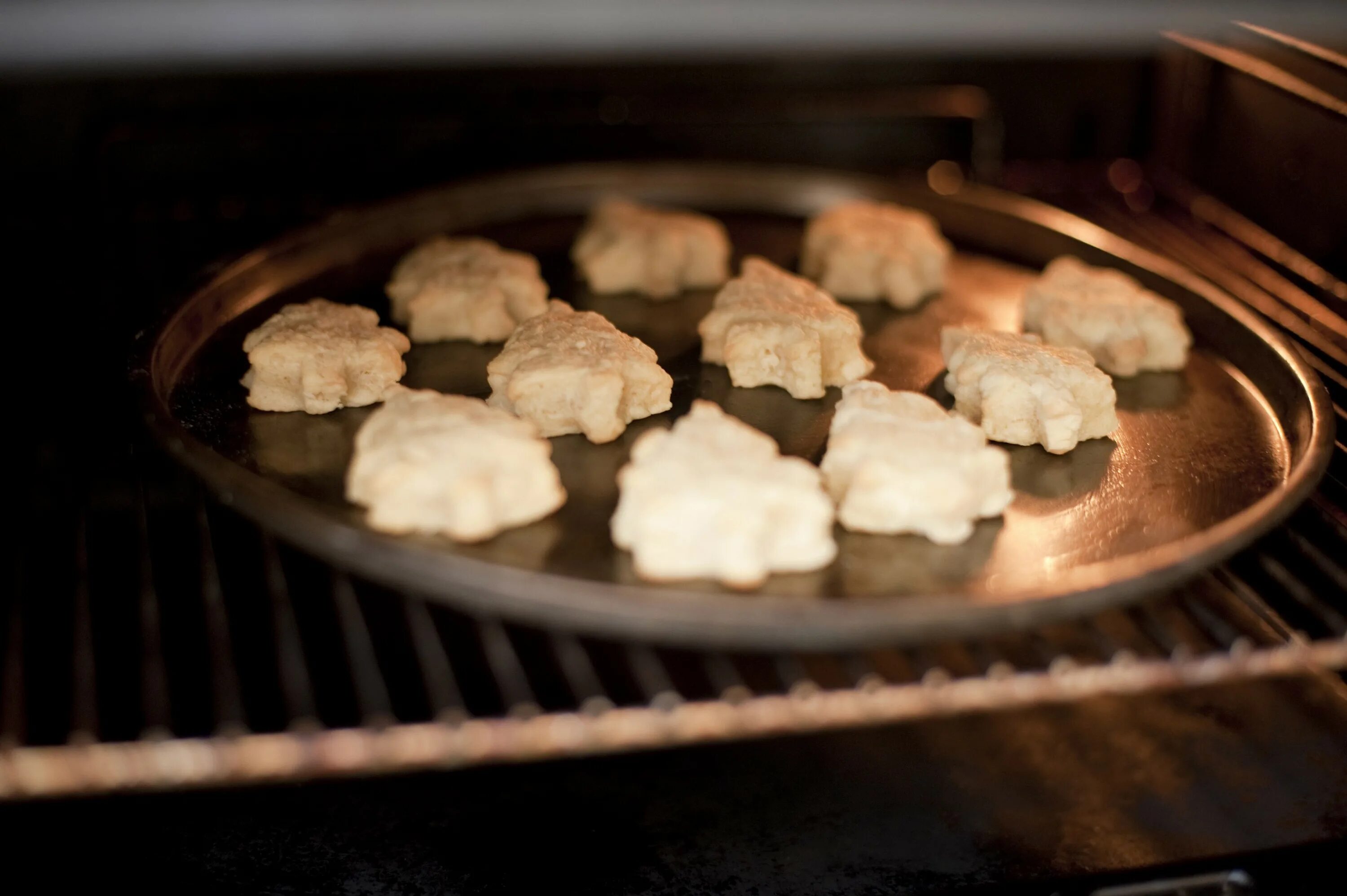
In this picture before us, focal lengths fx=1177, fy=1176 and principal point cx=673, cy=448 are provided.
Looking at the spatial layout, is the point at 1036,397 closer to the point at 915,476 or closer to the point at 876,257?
the point at 915,476

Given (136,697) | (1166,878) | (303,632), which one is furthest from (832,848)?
(136,697)

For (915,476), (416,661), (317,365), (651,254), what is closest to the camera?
(915,476)

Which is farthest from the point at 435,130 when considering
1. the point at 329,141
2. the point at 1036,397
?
the point at 1036,397

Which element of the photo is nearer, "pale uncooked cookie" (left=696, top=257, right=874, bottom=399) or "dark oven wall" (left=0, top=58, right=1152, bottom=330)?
"pale uncooked cookie" (left=696, top=257, right=874, bottom=399)

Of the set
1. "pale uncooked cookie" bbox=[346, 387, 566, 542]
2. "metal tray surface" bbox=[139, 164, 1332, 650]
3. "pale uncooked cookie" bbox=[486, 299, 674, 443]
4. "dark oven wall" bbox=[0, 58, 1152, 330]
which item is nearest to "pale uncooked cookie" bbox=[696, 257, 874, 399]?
"metal tray surface" bbox=[139, 164, 1332, 650]

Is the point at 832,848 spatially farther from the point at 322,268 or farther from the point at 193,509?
the point at 322,268

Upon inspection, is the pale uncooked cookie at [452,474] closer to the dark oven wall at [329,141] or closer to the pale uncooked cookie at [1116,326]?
the dark oven wall at [329,141]

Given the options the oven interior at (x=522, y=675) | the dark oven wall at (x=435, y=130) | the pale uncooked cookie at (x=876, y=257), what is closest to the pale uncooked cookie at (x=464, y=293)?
the oven interior at (x=522, y=675)

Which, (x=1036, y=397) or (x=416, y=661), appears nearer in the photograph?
(x=416, y=661)

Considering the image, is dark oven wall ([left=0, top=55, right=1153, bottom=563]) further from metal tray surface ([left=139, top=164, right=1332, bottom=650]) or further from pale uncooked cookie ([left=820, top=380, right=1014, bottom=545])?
pale uncooked cookie ([left=820, top=380, right=1014, bottom=545])
